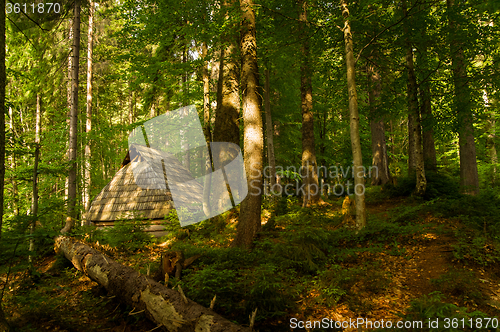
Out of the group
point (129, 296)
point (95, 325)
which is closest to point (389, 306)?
point (129, 296)

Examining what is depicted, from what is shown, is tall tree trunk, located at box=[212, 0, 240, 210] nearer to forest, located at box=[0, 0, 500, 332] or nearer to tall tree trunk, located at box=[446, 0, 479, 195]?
forest, located at box=[0, 0, 500, 332]

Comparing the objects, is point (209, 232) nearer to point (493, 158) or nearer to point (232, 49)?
point (232, 49)

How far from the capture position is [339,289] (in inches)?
162

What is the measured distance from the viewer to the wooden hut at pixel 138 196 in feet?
34.3

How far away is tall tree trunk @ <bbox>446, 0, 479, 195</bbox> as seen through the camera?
8.16m

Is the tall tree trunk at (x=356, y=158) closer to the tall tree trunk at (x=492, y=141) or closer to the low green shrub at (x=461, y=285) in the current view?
the low green shrub at (x=461, y=285)

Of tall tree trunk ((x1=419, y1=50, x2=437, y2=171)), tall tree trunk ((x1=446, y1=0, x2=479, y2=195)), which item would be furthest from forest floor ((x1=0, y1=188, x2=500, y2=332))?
tall tree trunk ((x1=419, y1=50, x2=437, y2=171))

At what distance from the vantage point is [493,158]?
17.0 meters

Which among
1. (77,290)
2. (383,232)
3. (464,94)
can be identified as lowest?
(77,290)

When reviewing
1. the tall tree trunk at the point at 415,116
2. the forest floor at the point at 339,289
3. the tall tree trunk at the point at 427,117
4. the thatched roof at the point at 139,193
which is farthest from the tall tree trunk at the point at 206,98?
the tall tree trunk at the point at 427,117

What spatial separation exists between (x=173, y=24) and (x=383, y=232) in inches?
404

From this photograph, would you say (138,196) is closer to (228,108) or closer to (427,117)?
(228,108)

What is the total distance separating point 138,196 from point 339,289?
9280 mm

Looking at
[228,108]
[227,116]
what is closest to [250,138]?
[227,116]
